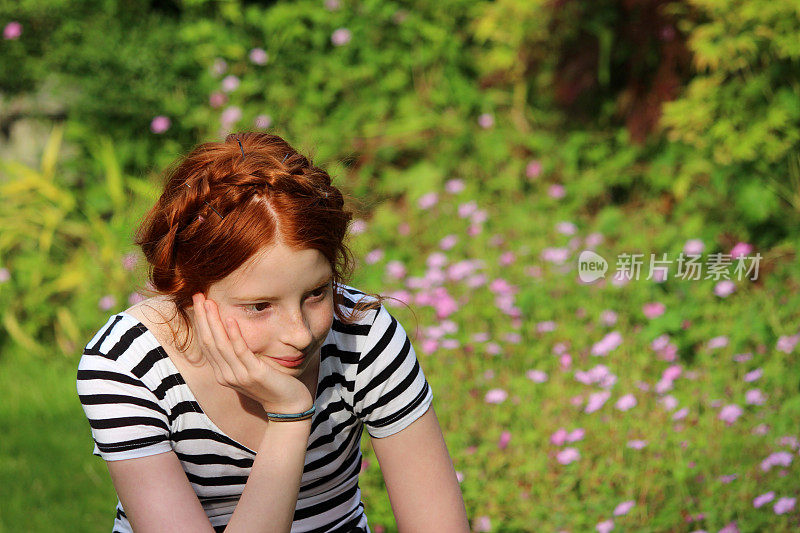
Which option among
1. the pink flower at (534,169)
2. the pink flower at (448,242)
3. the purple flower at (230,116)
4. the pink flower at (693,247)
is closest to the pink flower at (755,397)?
the pink flower at (693,247)

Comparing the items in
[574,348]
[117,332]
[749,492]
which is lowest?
[749,492]

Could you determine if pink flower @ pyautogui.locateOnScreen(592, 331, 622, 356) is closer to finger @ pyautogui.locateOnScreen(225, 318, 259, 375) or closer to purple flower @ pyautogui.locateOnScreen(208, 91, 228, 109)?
finger @ pyautogui.locateOnScreen(225, 318, 259, 375)

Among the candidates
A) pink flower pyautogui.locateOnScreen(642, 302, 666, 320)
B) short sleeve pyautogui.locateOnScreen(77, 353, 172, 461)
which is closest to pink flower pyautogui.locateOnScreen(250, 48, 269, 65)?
pink flower pyautogui.locateOnScreen(642, 302, 666, 320)

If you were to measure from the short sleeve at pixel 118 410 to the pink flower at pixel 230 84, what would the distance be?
3.59m

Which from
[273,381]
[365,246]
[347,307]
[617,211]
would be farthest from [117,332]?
[617,211]

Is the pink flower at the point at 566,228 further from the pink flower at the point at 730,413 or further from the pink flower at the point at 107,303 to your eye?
the pink flower at the point at 107,303

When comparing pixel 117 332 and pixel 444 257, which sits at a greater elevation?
pixel 117 332

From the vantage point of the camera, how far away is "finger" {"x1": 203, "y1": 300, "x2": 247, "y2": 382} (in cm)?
159

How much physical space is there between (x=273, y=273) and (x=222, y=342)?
6.5 inches

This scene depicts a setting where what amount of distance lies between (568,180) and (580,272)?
1025 mm

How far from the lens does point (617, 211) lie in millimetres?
4488

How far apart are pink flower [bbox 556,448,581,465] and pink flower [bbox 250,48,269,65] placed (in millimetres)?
3217

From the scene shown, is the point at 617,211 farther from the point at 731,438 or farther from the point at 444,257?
the point at 731,438

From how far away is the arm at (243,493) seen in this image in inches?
61.2
